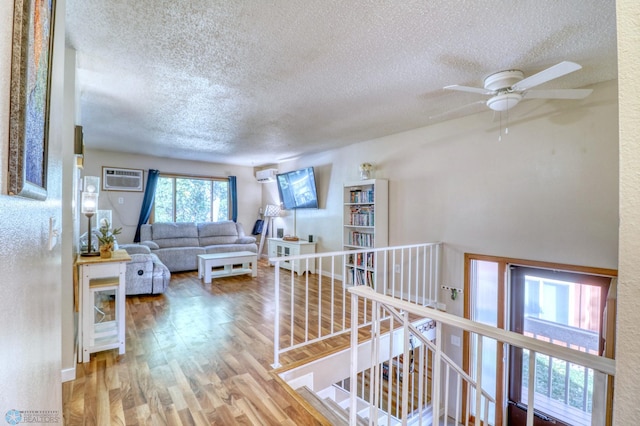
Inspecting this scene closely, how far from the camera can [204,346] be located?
103 inches

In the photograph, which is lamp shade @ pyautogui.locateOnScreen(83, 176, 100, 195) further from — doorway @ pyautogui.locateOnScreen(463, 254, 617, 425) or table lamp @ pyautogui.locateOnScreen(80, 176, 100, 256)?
doorway @ pyautogui.locateOnScreen(463, 254, 617, 425)

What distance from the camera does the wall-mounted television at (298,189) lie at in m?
5.68

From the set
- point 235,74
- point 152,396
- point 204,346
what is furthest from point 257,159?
point 152,396

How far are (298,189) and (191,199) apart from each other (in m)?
2.69

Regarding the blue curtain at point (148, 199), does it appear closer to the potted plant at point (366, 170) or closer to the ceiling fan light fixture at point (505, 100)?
the potted plant at point (366, 170)

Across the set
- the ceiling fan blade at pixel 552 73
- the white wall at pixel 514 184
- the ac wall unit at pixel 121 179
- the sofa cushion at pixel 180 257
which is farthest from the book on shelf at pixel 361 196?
the ac wall unit at pixel 121 179

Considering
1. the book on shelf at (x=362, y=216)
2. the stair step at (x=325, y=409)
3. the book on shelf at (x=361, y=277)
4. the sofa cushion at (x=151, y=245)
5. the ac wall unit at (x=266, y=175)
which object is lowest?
the stair step at (x=325, y=409)

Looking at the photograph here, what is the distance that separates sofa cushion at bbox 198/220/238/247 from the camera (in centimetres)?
633

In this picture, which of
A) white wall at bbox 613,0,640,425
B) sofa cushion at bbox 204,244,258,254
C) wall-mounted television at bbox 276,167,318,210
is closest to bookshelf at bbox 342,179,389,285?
wall-mounted television at bbox 276,167,318,210

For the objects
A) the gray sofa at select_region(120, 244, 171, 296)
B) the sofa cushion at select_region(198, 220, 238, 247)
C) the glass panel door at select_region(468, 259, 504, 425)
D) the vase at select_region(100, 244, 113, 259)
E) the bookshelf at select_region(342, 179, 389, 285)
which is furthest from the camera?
the sofa cushion at select_region(198, 220, 238, 247)

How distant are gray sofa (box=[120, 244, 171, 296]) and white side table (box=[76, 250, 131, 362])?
134 cm

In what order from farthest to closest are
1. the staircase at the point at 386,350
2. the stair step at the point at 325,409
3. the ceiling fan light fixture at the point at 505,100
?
the ceiling fan light fixture at the point at 505,100 → the stair step at the point at 325,409 → the staircase at the point at 386,350

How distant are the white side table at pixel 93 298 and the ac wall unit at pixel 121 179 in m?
3.98

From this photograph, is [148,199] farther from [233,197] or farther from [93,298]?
[93,298]
